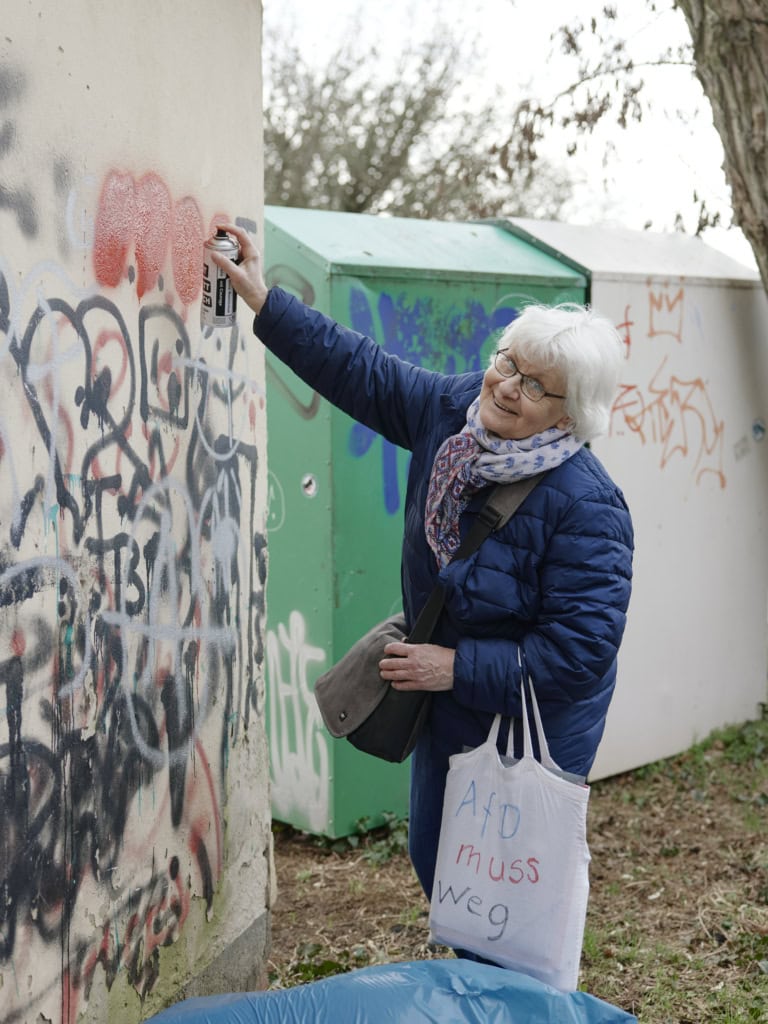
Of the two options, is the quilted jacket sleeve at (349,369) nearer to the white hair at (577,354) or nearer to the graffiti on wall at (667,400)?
the white hair at (577,354)

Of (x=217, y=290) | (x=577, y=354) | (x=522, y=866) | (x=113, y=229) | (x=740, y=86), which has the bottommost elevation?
(x=522, y=866)

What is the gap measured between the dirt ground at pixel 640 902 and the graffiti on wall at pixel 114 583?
3.49 ft

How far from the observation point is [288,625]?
4496 mm

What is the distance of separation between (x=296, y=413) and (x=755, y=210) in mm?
2315

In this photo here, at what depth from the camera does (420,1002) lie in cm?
240

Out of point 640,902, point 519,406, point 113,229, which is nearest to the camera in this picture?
point 113,229

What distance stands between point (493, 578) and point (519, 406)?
37 centimetres

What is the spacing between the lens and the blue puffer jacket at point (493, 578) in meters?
2.63

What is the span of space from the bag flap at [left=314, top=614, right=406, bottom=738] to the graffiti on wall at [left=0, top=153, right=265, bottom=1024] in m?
0.31

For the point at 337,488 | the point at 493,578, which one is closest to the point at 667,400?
the point at 337,488

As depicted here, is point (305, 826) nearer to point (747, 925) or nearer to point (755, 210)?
point (747, 925)

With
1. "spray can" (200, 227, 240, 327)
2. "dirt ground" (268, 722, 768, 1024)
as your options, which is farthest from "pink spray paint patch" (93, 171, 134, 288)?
"dirt ground" (268, 722, 768, 1024)

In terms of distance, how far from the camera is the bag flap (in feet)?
9.12

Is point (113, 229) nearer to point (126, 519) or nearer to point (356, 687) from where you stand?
point (126, 519)
